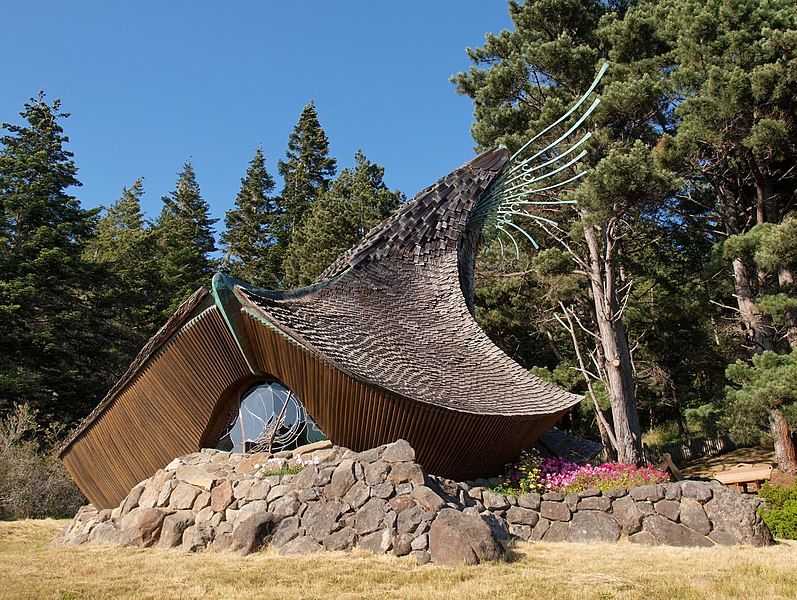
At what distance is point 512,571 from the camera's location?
218 inches

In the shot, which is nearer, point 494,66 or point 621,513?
point 621,513

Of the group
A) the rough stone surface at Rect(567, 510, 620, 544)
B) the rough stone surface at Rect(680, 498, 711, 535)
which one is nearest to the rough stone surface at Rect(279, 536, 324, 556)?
the rough stone surface at Rect(567, 510, 620, 544)

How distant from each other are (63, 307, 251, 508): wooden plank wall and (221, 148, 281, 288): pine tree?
21153mm

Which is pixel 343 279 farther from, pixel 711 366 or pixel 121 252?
pixel 121 252

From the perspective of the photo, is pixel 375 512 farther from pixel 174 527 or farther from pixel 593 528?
pixel 593 528

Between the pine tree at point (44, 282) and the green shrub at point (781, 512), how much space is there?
18141 millimetres

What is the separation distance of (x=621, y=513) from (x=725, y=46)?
378 inches

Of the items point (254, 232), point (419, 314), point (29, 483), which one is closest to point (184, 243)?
point (254, 232)

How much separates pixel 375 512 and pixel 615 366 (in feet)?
29.6

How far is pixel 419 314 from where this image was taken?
37.3 ft

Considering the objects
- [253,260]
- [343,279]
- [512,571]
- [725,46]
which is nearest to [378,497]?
[512,571]

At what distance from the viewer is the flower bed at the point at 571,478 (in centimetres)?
885

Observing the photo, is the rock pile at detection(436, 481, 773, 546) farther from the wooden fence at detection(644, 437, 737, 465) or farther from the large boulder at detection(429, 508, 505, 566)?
the wooden fence at detection(644, 437, 737, 465)

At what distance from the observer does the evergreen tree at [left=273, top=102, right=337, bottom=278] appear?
3432cm
